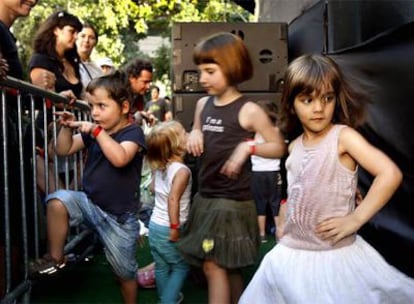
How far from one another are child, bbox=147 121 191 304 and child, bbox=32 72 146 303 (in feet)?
0.92

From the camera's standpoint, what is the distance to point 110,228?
3.24 meters

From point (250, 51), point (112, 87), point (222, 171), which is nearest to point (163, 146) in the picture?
point (112, 87)

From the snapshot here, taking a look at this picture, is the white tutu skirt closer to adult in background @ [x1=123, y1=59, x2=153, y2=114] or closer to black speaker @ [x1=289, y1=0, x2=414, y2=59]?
black speaker @ [x1=289, y1=0, x2=414, y2=59]

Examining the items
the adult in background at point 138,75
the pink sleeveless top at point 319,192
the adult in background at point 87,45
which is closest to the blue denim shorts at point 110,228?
the pink sleeveless top at point 319,192

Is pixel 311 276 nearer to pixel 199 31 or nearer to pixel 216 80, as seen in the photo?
pixel 216 80

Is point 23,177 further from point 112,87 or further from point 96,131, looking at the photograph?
point 112,87

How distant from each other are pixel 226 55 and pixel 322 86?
747mm

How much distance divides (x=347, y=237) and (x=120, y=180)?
141 cm

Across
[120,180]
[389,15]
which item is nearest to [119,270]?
[120,180]

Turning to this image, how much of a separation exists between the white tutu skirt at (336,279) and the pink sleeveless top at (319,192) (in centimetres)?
5

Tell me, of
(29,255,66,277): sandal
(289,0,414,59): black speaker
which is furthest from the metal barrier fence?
(289,0,414,59): black speaker

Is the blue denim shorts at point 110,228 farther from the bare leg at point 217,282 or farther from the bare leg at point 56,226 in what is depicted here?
the bare leg at point 217,282

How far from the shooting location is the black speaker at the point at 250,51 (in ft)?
17.7

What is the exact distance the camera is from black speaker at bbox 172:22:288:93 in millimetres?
5383
